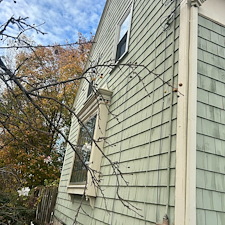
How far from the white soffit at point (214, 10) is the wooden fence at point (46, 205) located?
7414mm

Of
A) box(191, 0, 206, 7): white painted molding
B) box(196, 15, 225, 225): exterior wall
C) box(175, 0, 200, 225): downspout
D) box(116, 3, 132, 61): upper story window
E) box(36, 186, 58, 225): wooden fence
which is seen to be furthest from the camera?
box(36, 186, 58, 225): wooden fence

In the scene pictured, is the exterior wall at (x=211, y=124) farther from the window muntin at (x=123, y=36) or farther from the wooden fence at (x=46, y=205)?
the wooden fence at (x=46, y=205)

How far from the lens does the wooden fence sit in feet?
26.8

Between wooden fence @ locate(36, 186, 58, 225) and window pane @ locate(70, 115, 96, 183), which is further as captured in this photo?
wooden fence @ locate(36, 186, 58, 225)

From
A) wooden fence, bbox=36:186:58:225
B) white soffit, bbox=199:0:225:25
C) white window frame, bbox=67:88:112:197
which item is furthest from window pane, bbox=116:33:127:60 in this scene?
wooden fence, bbox=36:186:58:225

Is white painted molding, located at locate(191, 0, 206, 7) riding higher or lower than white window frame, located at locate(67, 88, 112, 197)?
higher

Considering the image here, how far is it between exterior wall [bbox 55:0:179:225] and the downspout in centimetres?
11

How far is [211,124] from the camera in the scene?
256 cm

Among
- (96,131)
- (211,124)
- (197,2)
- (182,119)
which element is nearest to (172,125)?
(182,119)

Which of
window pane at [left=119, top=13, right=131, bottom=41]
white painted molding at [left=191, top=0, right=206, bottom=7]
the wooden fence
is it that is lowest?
the wooden fence

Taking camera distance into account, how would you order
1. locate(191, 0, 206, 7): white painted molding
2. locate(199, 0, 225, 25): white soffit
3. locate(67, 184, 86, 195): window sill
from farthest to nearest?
locate(67, 184, 86, 195): window sill, locate(199, 0, 225, 25): white soffit, locate(191, 0, 206, 7): white painted molding

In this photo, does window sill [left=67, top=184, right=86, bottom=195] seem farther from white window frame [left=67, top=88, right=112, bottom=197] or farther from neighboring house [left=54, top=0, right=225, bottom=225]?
neighboring house [left=54, top=0, right=225, bottom=225]

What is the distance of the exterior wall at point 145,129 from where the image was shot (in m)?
2.54

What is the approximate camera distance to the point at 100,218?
375 cm
